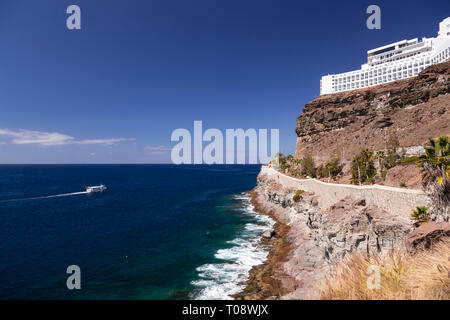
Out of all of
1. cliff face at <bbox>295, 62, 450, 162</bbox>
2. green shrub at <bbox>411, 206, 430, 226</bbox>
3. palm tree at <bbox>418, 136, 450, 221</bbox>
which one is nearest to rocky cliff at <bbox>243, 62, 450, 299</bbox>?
cliff face at <bbox>295, 62, 450, 162</bbox>

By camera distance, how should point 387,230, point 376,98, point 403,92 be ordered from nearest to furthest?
→ point 387,230, point 403,92, point 376,98

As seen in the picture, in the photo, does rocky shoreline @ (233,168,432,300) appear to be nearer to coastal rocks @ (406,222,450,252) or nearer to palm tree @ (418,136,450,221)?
coastal rocks @ (406,222,450,252)

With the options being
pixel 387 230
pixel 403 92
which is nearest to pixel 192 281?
pixel 387 230

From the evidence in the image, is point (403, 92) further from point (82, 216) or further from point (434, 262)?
point (82, 216)

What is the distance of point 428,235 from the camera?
1334cm

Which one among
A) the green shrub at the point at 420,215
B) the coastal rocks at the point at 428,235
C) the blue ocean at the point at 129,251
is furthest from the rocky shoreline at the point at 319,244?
the coastal rocks at the point at 428,235

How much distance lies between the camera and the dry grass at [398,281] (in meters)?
5.54

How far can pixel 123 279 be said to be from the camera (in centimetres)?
2469

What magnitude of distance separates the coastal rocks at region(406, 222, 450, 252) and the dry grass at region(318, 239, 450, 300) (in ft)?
25.9

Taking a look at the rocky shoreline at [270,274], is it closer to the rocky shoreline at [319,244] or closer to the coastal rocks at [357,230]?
the rocky shoreline at [319,244]

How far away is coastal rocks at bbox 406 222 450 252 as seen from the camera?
12.9 m

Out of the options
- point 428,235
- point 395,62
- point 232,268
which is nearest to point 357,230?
point 428,235

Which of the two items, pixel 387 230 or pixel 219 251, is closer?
pixel 387 230
